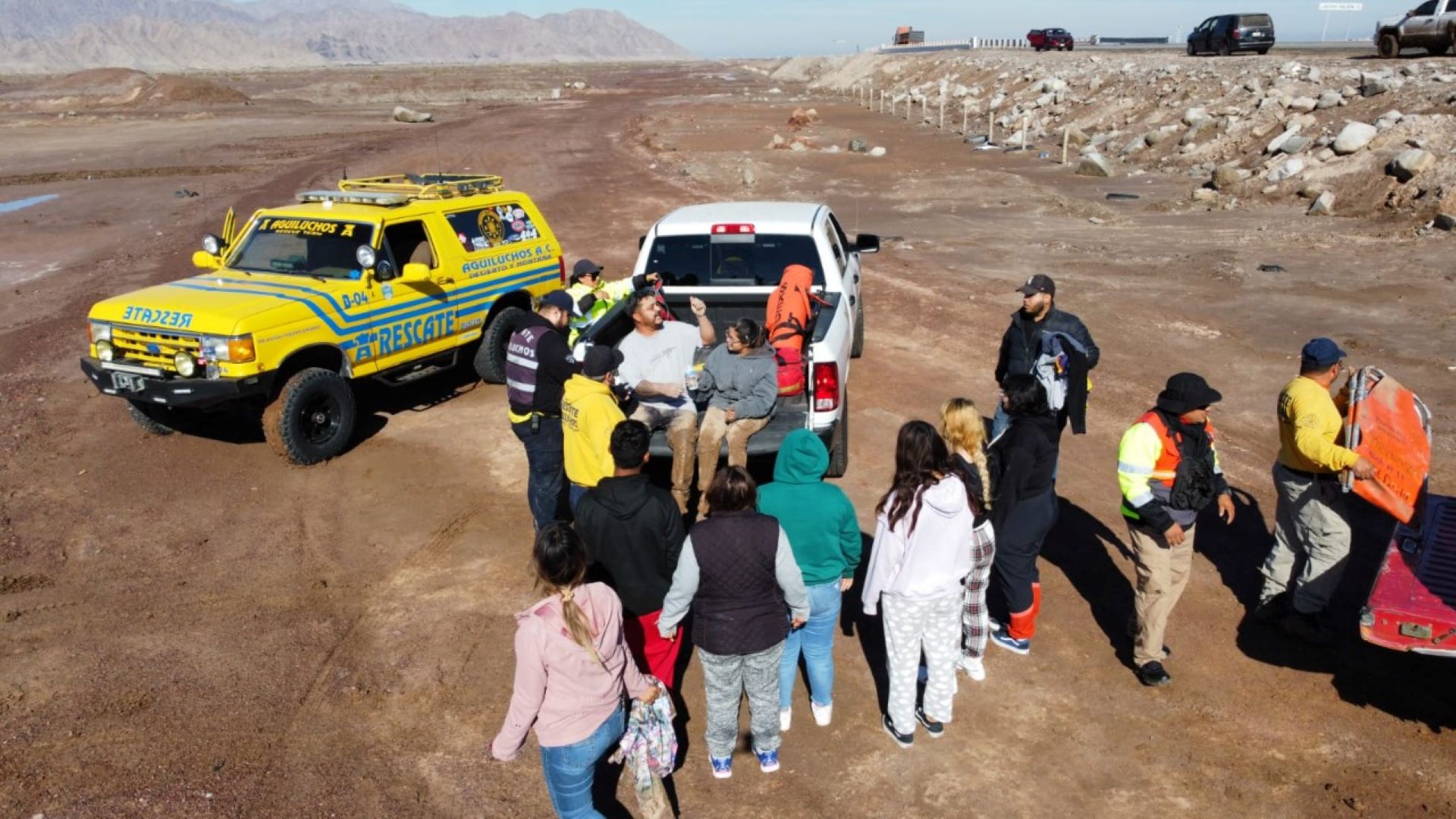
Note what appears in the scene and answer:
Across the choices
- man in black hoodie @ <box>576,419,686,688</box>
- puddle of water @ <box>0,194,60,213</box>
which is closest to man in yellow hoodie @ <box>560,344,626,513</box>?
man in black hoodie @ <box>576,419,686,688</box>

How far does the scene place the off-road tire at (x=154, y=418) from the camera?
909 centimetres

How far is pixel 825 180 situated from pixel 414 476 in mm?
20075

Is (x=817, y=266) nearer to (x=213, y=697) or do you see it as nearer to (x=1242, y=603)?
(x=1242, y=603)

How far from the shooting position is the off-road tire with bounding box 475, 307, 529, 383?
10266mm

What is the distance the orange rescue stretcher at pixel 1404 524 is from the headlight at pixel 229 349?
758 cm

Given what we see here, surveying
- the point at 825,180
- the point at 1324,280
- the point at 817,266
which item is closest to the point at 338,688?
the point at 817,266

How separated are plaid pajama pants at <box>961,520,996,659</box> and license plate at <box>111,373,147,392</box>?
263 inches

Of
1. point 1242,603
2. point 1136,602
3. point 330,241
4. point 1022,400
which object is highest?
point 330,241

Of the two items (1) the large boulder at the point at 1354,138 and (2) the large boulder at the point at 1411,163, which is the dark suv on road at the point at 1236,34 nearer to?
(1) the large boulder at the point at 1354,138

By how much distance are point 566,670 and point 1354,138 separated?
72.6 feet

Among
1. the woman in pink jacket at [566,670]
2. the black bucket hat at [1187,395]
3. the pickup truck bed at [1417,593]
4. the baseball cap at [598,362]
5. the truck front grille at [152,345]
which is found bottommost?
the pickup truck bed at [1417,593]

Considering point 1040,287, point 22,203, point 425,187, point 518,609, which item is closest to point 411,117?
point 22,203

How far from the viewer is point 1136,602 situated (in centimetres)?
544

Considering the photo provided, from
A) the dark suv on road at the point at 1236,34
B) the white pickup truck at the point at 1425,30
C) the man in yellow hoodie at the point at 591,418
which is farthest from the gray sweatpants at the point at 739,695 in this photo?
the dark suv on road at the point at 1236,34
